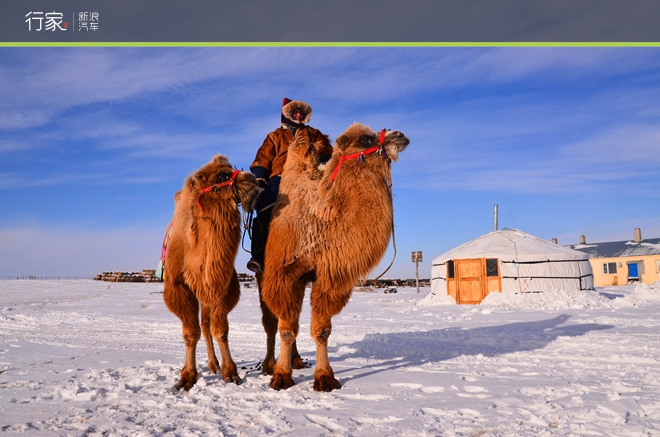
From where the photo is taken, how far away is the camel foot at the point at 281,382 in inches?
185

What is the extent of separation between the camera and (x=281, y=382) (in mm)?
4715

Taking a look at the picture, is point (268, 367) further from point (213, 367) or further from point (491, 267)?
point (491, 267)

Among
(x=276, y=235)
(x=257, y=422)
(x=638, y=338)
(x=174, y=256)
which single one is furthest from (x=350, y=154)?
(x=638, y=338)

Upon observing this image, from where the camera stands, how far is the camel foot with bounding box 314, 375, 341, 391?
15.0 ft

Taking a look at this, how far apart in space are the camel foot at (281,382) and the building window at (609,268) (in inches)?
1836

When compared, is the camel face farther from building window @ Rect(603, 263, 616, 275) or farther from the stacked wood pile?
the stacked wood pile

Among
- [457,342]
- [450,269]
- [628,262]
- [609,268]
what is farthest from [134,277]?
[457,342]

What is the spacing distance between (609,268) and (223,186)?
47.2 metres

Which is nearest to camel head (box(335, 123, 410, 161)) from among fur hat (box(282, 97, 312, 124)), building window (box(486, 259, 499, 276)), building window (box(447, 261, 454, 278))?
fur hat (box(282, 97, 312, 124))

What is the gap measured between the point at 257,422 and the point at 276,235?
6.58 ft

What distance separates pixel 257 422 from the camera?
3586 mm

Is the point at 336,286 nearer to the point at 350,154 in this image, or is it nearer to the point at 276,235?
the point at 276,235

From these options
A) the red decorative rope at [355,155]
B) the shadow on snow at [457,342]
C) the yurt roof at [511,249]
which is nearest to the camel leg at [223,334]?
the shadow on snow at [457,342]

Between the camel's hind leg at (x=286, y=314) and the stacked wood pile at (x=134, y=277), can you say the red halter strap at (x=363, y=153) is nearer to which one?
the camel's hind leg at (x=286, y=314)
